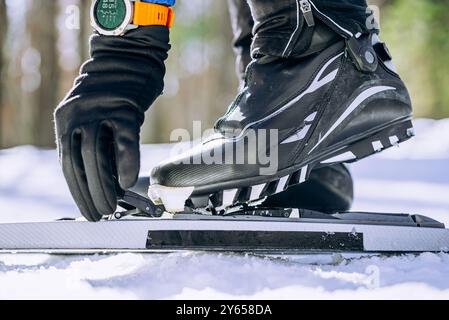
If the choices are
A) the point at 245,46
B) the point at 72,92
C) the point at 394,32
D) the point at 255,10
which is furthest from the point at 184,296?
the point at 394,32

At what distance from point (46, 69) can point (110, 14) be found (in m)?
9.20

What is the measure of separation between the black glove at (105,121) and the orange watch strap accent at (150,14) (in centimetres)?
2

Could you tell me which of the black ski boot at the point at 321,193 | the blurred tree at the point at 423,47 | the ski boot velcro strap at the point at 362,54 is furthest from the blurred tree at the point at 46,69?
the ski boot velcro strap at the point at 362,54

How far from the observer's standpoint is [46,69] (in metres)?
9.99

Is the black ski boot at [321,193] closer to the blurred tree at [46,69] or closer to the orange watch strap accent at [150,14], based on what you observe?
the orange watch strap accent at [150,14]

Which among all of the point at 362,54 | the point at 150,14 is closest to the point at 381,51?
the point at 362,54

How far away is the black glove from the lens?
3.78 ft

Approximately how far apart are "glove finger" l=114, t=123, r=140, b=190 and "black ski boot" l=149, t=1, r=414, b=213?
0.13 metres

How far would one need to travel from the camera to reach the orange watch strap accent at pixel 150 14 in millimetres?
1239

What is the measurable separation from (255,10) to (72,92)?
436 mm

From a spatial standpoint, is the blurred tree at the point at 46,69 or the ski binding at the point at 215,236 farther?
the blurred tree at the point at 46,69

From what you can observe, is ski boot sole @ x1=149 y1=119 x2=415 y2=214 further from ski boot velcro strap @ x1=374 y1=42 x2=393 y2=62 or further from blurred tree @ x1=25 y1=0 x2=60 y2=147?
blurred tree @ x1=25 y1=0 x2=60 y2=147

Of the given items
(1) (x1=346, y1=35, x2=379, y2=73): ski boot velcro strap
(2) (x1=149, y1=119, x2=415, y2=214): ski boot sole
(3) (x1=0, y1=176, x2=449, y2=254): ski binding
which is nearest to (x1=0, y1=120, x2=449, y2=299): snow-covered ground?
(3) (x1=0, y1=176, x2=449, y2=254): ski binding

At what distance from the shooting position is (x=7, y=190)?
275 cm
